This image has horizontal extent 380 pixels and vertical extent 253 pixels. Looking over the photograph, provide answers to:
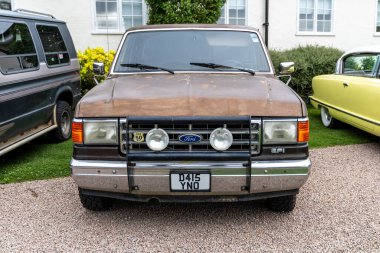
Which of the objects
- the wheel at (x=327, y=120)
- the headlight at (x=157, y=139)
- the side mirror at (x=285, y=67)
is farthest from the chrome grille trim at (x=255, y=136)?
the wheel at (x=327, y=120)

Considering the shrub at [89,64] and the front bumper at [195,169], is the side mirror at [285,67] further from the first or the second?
the shrub at [89,64]

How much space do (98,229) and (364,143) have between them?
4766 mm

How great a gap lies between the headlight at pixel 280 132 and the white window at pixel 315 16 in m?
10.7

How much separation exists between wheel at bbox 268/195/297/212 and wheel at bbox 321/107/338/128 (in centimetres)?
421

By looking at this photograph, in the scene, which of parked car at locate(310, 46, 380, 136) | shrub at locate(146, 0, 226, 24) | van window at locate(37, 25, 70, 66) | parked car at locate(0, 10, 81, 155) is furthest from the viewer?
shrub at locate(146, 0, 226, 24)

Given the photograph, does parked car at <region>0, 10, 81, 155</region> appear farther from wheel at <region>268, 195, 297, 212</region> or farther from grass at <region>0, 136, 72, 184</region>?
wheel at <region>268, 195, 297, 212</region>

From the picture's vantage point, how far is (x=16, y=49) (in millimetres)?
5422

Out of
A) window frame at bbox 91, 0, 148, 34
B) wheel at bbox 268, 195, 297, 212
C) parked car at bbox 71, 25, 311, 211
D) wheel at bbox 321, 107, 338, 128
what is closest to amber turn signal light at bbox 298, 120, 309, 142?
parked car at bbox 71, 25, 311, 211

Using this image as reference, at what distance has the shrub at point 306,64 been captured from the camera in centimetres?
1059

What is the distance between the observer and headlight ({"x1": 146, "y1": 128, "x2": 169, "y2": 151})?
10.7 ft

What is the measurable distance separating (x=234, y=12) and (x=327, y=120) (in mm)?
5861

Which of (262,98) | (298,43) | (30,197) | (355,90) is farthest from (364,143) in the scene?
(298,43)

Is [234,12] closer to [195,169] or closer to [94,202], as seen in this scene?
[94,202]

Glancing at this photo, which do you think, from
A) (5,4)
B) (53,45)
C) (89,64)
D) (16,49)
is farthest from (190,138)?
(5,4)
